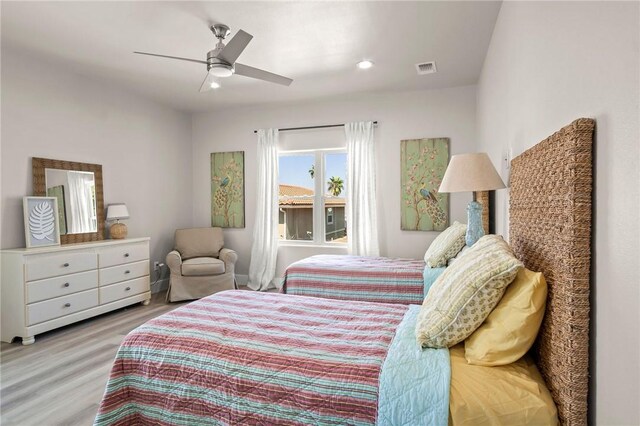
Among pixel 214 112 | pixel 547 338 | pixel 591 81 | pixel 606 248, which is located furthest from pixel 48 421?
pixel 214 112

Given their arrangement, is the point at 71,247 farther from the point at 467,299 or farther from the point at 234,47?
the point at 467,299

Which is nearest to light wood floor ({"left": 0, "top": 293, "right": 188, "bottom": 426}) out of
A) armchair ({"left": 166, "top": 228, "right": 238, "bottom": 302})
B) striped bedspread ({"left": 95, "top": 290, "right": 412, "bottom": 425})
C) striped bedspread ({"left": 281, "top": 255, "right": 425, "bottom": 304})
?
armchair ({"left": 166, "top": 228, "right": 238, "bottom": 302})

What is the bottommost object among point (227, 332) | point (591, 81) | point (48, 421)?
point (48, 421)

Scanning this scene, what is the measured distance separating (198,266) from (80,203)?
147cm

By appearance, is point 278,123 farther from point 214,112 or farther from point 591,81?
point 591,81

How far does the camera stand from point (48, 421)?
6.73ft

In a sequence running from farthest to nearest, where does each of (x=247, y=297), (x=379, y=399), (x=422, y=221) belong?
1. (x=422, y=221)
2. (x=247, y=297)
3. (x=379, y=399)

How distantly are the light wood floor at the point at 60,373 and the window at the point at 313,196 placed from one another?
2.40 meters

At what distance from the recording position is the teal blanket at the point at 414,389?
117cm

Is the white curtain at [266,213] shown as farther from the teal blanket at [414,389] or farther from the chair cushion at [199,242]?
the teal blanket at [414,389]

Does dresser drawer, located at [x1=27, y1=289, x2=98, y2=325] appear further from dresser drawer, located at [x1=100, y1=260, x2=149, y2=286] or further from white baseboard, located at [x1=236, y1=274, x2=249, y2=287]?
white baseboard, located at [x1=236, y1=274, x2=249, y2=287]

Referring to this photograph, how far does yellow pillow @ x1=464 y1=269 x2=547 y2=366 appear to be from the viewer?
4.16 feet

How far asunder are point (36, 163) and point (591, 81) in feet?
14.4

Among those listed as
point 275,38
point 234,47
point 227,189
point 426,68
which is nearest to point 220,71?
point 234,47
